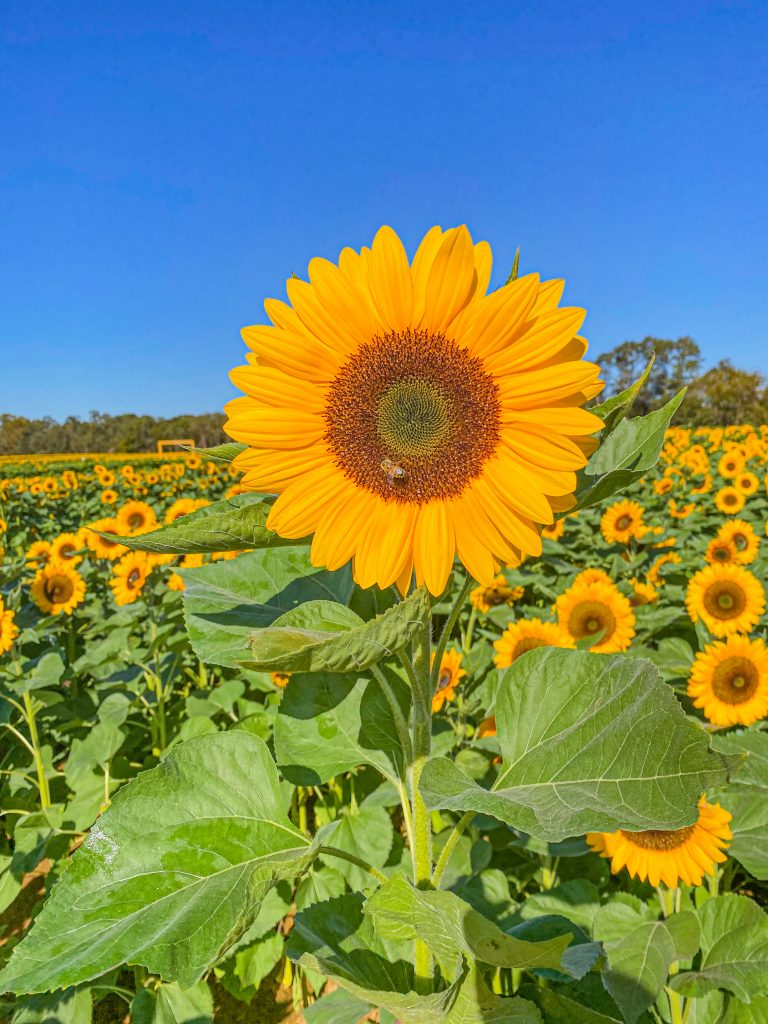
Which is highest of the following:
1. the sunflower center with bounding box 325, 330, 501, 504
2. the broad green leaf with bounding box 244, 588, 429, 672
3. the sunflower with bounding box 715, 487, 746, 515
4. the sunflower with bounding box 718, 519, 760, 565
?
the sunflower with bounding box 715, 487, 746, 515

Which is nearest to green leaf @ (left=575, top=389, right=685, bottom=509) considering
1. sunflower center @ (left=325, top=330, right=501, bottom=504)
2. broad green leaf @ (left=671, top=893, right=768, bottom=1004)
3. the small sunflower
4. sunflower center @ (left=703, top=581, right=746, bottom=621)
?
sunflower center @ (left=325, top=330, right=501, bottom=504)

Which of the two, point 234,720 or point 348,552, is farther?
point 234,720

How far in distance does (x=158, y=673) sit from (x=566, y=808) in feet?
10.1

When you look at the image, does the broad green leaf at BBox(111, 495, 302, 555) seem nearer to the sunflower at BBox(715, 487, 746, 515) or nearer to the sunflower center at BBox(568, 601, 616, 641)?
the sunflower center at BBox(568, 601, 616, 641)

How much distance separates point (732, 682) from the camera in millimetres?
2668

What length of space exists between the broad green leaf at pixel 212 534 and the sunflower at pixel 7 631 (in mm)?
3128

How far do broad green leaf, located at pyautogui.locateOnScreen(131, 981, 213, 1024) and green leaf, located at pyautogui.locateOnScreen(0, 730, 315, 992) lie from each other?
3.59 feet

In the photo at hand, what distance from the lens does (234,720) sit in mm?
3484

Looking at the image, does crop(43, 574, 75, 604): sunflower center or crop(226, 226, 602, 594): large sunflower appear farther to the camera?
crop(43, 574, 75, 604): sunflower center

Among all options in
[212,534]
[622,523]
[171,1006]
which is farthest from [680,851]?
[622,523]

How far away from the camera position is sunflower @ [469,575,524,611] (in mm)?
4398

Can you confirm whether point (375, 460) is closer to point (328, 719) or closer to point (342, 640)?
point (342, 640)

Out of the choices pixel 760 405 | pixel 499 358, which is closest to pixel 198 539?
pixel 499 358

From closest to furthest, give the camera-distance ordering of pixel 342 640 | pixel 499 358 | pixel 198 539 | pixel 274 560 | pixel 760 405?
pixel 342 640, pixel 198 539, pixel 499 358, pixel 274 560, pixel 760 405
